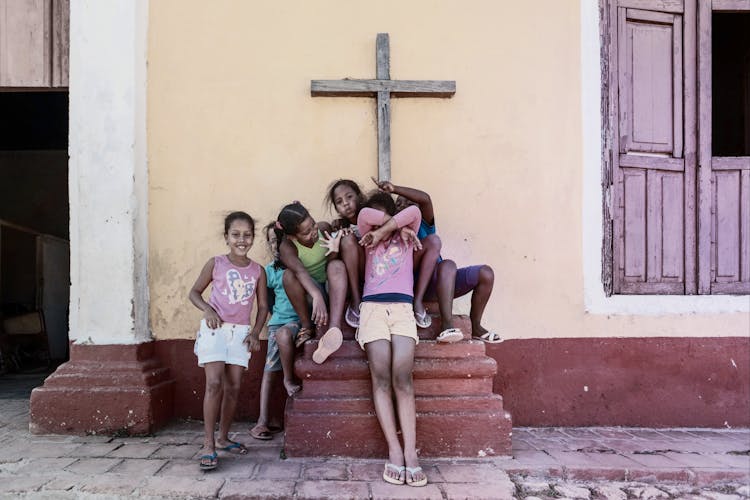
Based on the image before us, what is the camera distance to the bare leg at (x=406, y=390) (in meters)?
3.08

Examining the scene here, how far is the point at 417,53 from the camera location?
166 inches

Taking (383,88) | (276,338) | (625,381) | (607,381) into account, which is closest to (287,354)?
(276,338)

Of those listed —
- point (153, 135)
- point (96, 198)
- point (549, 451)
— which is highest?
point (153, 135)

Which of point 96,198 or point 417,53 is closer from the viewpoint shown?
point 96,198

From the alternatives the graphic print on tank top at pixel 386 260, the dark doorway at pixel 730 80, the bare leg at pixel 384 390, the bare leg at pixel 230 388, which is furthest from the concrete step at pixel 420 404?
the dark doorway at pixel 730 80

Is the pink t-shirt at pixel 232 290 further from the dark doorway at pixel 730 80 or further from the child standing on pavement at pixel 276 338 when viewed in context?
the dark doorway at pixel 730 80

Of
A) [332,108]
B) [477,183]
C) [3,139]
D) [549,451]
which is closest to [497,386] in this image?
[549,451]

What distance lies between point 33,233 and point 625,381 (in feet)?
22.2

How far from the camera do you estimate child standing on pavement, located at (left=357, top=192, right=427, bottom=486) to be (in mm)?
3129

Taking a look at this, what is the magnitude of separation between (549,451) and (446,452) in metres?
0.67

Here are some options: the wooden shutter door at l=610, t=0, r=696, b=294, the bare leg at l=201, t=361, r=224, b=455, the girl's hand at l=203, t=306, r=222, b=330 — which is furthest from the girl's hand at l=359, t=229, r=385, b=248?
the wooden shutter door at l=610, t=0, r=696, b=294

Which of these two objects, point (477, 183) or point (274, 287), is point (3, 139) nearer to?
point (274, 287)

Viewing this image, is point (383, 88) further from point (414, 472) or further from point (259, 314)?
point (414, 472)

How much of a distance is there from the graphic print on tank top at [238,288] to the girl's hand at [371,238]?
69 centimetres
